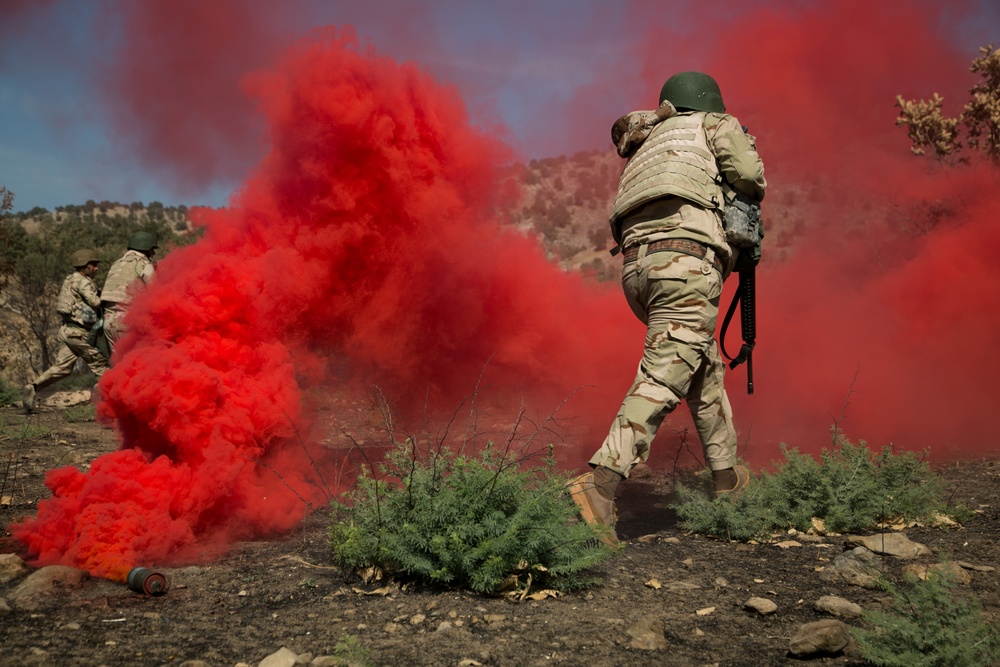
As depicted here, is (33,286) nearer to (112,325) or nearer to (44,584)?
(112,325)

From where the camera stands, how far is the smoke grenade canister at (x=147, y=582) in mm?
3184

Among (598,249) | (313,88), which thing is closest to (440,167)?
(313,88)

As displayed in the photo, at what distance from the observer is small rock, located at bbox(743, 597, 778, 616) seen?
9.82ft

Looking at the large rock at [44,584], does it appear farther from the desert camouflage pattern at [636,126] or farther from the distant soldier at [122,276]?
the distant soldier at [122,276]

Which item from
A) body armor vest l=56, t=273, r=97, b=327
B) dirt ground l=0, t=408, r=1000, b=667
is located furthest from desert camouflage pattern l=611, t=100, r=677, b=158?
body armor vest l=56, t=273, r=97, b=327

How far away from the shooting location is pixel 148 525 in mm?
3684

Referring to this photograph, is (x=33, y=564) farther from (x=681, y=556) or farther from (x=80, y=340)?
(x=80, y=340)

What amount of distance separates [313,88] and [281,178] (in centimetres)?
62

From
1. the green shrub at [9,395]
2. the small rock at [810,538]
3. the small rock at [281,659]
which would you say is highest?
the green shrub at [9,395]

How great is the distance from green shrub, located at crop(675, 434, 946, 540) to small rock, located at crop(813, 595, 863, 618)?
1.04m

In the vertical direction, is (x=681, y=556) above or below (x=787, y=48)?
below

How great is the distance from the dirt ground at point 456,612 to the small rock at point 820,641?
3 centimetres

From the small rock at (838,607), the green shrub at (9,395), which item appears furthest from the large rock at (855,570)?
the green shrub at (9,395)

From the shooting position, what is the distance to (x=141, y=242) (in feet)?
28.4
